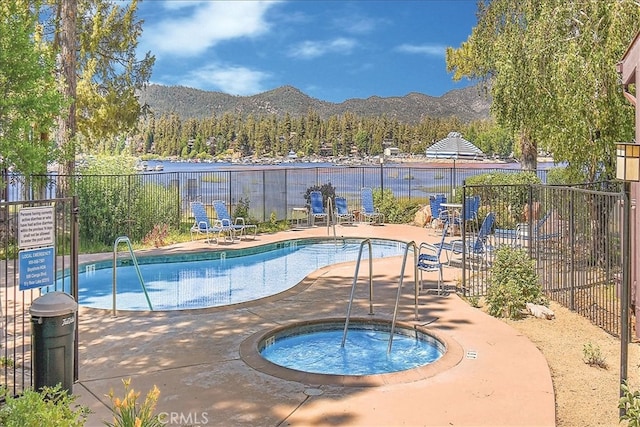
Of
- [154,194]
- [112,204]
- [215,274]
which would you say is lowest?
[215,274]

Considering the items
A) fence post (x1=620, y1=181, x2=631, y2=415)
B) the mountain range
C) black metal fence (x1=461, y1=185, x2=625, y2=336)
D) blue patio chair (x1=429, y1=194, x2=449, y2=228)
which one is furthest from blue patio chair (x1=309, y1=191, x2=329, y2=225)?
the mountain range

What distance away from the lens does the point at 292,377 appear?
208 inches

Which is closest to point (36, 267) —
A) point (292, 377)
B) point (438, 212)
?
point (292, 377)

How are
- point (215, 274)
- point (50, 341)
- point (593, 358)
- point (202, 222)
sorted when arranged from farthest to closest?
point (202, 222)
point (215, 274)
point (593, 358)
point (50, 341)

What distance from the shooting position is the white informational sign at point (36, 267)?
471 cm

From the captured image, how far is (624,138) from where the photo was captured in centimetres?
939

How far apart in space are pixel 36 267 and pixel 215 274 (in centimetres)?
733

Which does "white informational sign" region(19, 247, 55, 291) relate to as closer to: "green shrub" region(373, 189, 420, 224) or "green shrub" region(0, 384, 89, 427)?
"green shrub" region(0, 384, 89, 427)

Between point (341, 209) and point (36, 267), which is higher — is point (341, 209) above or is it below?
above

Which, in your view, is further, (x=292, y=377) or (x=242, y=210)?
(x=242, y=210)

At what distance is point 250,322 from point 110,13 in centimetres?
1343

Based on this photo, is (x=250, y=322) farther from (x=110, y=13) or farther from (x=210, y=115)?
→ (x=210, y=115)

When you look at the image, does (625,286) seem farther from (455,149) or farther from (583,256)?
(455,149)

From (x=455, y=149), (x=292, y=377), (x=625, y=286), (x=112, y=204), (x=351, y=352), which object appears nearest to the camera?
(x=625, y=286)
